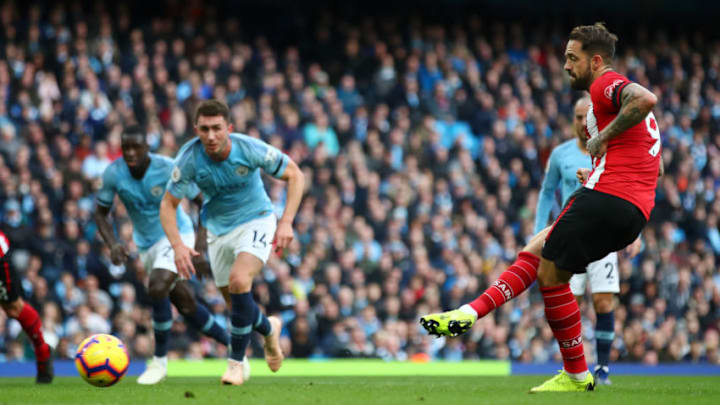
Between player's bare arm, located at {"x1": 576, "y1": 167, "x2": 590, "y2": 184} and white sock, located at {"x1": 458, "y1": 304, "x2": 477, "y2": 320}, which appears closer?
white sock, located at {"x1": 458, "y1": 304, "x2": 477, "y2": 320}

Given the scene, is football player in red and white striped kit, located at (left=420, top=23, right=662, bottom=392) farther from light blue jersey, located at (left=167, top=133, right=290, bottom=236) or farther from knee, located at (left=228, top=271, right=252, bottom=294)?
light blue jersey, located at (left=167, top=133, right=290, bottom=236)

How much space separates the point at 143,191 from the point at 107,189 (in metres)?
0.40

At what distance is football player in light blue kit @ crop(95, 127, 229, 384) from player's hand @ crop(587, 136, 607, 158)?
4.18 metres

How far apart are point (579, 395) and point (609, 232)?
3.80 ft

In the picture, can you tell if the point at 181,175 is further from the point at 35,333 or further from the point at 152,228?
the point at 35,333

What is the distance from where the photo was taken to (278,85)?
61.9 ft

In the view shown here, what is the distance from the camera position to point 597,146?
6602 mm

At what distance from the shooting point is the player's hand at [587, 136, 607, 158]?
6562 mm

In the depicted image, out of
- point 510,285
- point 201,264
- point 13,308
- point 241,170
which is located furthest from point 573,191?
point 13,308

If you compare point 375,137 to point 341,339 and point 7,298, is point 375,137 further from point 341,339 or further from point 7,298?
point 7,298

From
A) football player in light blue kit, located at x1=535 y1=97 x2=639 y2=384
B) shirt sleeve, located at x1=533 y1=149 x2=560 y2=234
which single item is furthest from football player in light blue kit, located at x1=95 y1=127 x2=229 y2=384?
football player in light blue kit, located at x1=535 y1=97 x2=639 y2=384

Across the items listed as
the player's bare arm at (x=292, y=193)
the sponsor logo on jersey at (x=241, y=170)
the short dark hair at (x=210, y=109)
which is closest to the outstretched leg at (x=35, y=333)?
the sponsor logo on jersey at (x=241, y=170)

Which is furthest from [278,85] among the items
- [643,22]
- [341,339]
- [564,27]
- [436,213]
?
[643,22]

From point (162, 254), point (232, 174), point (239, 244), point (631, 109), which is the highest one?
point (631, 109)
